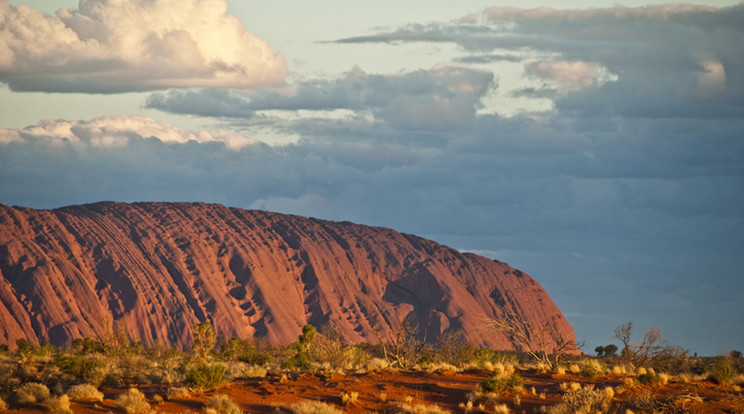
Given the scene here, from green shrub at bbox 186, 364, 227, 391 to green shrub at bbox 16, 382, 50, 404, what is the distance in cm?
434

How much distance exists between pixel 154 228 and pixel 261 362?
2877 inches

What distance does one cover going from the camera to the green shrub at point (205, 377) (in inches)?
950

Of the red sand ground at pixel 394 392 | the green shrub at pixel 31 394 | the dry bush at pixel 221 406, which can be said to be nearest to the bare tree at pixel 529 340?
the red sand ground at pixel 394 392

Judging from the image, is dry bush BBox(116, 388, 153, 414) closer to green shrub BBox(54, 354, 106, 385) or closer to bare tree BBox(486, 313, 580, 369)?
green shrub BBox(54, 354, 106, 385)

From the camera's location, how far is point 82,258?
97500mm

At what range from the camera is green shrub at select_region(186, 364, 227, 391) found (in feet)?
79.2

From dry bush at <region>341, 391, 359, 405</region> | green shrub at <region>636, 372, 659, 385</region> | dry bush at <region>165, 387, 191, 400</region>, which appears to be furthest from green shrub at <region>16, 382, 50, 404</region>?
green shrub at <region>636, 372, 659, 385</region>

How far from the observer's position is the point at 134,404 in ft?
71.5

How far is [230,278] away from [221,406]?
88763mm

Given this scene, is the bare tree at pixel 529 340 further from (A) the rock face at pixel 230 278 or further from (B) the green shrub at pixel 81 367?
(A) the rock face at pixel 230 278

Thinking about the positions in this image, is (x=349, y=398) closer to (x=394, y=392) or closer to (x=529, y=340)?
(x=394, y=392)

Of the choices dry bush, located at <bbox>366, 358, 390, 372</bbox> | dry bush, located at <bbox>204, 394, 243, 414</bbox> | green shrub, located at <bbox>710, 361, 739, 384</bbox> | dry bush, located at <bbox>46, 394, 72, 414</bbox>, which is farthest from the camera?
dry bush, located at <bbox>366, 358, 390, 372</bbox>

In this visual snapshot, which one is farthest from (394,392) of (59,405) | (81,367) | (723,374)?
(81,367)

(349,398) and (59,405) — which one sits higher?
(349,398)
